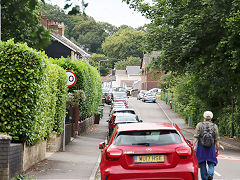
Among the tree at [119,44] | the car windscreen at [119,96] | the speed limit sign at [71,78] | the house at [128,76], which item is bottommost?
the speed limit sign at [71,78]

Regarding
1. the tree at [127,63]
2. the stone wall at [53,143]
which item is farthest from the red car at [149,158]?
the tree at [127,63]

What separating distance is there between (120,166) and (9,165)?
3.05 meters

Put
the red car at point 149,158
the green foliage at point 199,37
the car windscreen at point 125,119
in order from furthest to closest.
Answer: the car windscreen at point 125,119, the green foliage at point 199,37, the red car at point 149,158

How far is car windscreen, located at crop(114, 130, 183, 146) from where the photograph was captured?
7.99 metres

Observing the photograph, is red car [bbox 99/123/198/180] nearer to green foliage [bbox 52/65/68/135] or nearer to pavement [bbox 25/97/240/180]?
pavement [bbox 25/97/240/180]

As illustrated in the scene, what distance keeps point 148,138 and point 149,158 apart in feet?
1.31

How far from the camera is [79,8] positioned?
4270mm

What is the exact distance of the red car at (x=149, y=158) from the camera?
7.74 m

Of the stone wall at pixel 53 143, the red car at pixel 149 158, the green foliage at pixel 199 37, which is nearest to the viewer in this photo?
the red car at pixel 149 158

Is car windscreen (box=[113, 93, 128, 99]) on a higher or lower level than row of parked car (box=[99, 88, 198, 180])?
higher

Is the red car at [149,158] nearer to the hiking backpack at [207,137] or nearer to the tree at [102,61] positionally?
the hiking backpack at [207,137]

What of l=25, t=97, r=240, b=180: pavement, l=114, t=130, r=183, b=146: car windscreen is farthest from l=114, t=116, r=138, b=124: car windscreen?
l=114, t=130, r=183, b=146: car windscreen

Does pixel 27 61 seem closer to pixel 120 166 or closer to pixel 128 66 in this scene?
pixel 120 166

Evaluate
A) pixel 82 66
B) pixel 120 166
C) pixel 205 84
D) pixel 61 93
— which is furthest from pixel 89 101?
pixel 120 166
